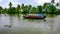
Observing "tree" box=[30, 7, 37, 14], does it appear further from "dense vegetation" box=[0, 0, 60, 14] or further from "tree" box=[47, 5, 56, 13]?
"tree" box=[47, 5, 56, 13]

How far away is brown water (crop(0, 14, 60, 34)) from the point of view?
259 cm

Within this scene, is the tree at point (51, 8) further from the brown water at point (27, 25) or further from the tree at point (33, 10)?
the tree at point (33, 10)

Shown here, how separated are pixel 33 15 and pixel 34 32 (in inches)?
12.7

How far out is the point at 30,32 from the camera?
8.45 feet

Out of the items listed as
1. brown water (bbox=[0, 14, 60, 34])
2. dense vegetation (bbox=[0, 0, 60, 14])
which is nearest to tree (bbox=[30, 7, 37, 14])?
dense vegetation (bbox=[0, 0, 60, 14])

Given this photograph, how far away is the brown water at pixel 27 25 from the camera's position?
8.49 ft

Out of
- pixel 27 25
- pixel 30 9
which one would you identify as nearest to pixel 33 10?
pixel 30 9

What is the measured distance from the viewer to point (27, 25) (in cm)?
271

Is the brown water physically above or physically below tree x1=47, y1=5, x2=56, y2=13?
below

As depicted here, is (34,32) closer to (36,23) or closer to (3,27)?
(36,23)

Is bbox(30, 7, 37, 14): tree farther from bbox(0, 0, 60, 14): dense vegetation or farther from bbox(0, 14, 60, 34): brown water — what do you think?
bbox(0, 14, 60, 34): brown water

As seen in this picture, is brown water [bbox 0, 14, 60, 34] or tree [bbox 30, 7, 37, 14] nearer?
brown water [bbox 0, 14, 60, 34]

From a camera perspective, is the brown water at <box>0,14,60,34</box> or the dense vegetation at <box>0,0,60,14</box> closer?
the brown water at <box>0,14,60,34</box>

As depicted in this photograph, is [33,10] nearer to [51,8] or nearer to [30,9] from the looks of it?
[30,9]
